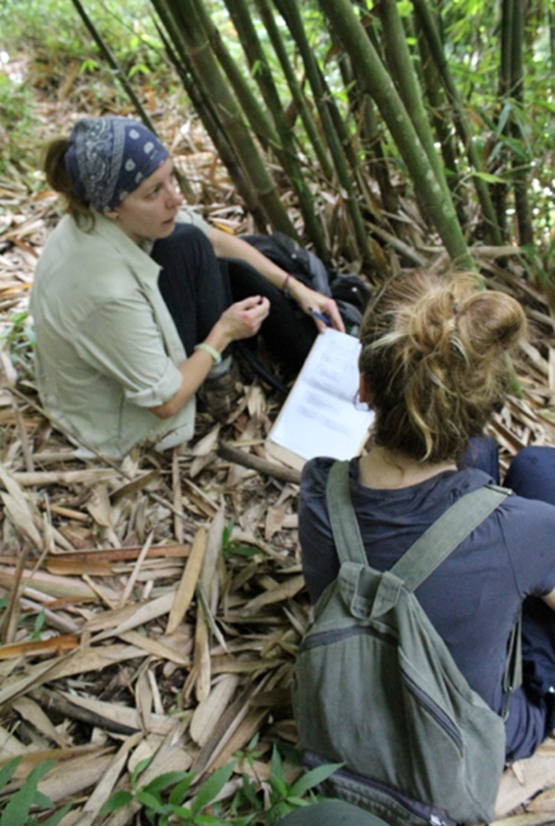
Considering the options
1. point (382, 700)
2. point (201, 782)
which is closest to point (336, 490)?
point (382, 700)

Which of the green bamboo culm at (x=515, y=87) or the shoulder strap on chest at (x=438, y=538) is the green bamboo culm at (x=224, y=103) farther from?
the shoulder strap on chest at (x=438, y=538)

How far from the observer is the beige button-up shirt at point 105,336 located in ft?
5.67

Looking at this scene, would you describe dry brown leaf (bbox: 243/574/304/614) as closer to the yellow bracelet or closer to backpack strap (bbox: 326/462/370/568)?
backpack strap (bbox: 326/462/370/568)

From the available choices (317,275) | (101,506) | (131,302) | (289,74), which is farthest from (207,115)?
(101,506)

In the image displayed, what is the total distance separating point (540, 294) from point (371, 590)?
63.9 inches

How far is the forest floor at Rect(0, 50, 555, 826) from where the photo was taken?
1340 millimetres

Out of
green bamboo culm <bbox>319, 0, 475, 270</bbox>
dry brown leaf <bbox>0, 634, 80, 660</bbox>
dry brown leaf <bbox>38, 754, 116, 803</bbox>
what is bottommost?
dry brown leaf <bbox>38, 754, 116, 803</bbox>

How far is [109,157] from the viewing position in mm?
1641

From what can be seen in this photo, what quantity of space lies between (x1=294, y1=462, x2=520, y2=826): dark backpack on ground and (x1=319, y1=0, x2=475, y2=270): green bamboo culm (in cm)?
93

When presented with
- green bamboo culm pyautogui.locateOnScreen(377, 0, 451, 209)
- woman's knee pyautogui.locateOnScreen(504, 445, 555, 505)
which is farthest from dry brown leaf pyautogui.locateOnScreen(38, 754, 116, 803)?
green bamboo culm pyautogui.locateOnScreen(377, 0, 451, 209)

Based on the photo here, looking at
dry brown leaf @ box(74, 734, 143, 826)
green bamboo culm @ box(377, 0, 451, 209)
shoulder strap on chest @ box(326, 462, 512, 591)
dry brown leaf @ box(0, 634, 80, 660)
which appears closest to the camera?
shoulder strap on chest @ box(326, 462, 512, 591)

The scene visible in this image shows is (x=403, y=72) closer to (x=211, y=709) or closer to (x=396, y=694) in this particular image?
(x=396, y=694)

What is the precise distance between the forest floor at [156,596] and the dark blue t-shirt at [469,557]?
0.39m

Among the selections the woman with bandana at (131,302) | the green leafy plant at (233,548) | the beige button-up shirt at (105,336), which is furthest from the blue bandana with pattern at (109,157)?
the green leafy plant at (233,548)
